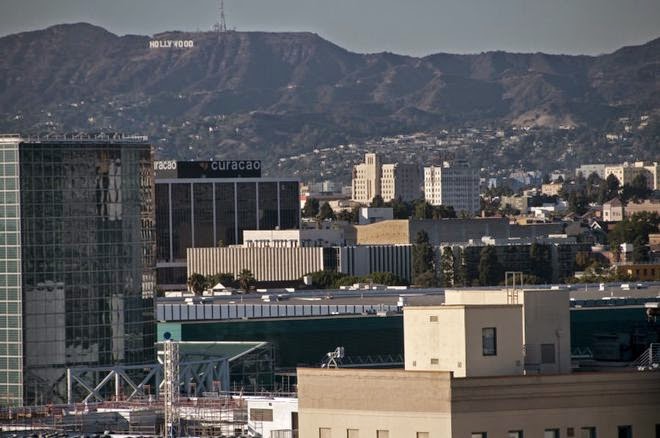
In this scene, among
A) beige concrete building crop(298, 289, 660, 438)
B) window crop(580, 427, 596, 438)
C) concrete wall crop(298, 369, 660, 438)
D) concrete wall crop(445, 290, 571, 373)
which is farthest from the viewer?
concrete wall crop(445, 290, 571, 373)

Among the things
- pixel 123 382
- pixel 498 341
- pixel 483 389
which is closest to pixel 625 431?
pixel 498 341

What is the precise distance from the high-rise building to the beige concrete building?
50380mm

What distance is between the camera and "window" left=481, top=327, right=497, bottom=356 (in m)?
47.4

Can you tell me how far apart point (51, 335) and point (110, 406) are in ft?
50.8

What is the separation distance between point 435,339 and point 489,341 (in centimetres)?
114

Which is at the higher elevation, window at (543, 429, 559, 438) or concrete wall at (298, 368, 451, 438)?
concrete wall at (298, 368, 451, 438)

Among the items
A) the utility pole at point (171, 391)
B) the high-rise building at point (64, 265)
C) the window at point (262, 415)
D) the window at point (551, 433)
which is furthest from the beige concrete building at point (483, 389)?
the high-rise building at point (64, 265)

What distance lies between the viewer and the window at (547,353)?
160ft

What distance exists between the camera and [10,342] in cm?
9794

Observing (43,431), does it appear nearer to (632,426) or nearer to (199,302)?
(632,426)

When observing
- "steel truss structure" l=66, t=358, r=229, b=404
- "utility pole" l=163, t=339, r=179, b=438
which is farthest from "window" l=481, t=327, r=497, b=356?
"steel truss structure" l=66, t=358, r=229, b=404

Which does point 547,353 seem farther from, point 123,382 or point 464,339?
point 123,382

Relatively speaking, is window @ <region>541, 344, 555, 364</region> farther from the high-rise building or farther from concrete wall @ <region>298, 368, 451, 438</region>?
the high-rise building

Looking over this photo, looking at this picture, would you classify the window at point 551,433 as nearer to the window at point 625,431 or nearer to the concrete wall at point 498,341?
the window at point 625,431
